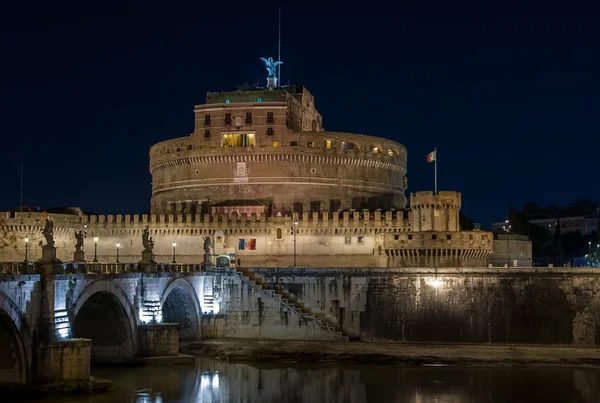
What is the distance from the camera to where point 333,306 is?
55.3 m

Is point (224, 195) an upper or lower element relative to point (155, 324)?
upper

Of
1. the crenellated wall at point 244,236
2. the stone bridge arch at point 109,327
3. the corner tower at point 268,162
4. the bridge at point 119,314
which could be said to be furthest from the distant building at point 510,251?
the stone bridge arch at point 109,327

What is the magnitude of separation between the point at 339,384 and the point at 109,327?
12.2 metres

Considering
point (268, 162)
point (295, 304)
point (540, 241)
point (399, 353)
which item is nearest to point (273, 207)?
point (268, 162)

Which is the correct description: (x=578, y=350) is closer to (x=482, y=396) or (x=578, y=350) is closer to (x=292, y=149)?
(x=482, y=396)

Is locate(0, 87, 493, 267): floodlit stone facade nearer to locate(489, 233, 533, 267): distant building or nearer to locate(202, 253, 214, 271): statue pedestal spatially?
locate(202, 253, 214, 271): statue pedestal

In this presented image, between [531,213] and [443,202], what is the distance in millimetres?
105793

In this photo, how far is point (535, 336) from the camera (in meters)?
51.8

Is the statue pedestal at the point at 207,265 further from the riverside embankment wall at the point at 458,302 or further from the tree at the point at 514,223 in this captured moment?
the tree at the point at 514,223

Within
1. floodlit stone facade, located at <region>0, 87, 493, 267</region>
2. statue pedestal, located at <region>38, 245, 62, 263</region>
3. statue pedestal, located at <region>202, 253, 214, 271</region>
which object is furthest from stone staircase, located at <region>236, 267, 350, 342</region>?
statue pedestal, located at <region>38, 245, 62, 263</region>

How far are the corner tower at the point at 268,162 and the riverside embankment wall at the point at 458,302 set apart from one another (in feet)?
53.6

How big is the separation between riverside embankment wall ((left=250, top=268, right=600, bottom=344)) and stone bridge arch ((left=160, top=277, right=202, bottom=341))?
21.1ft

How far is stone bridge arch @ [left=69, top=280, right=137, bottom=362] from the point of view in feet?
145

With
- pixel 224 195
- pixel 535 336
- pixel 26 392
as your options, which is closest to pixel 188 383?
pixel 26 392
